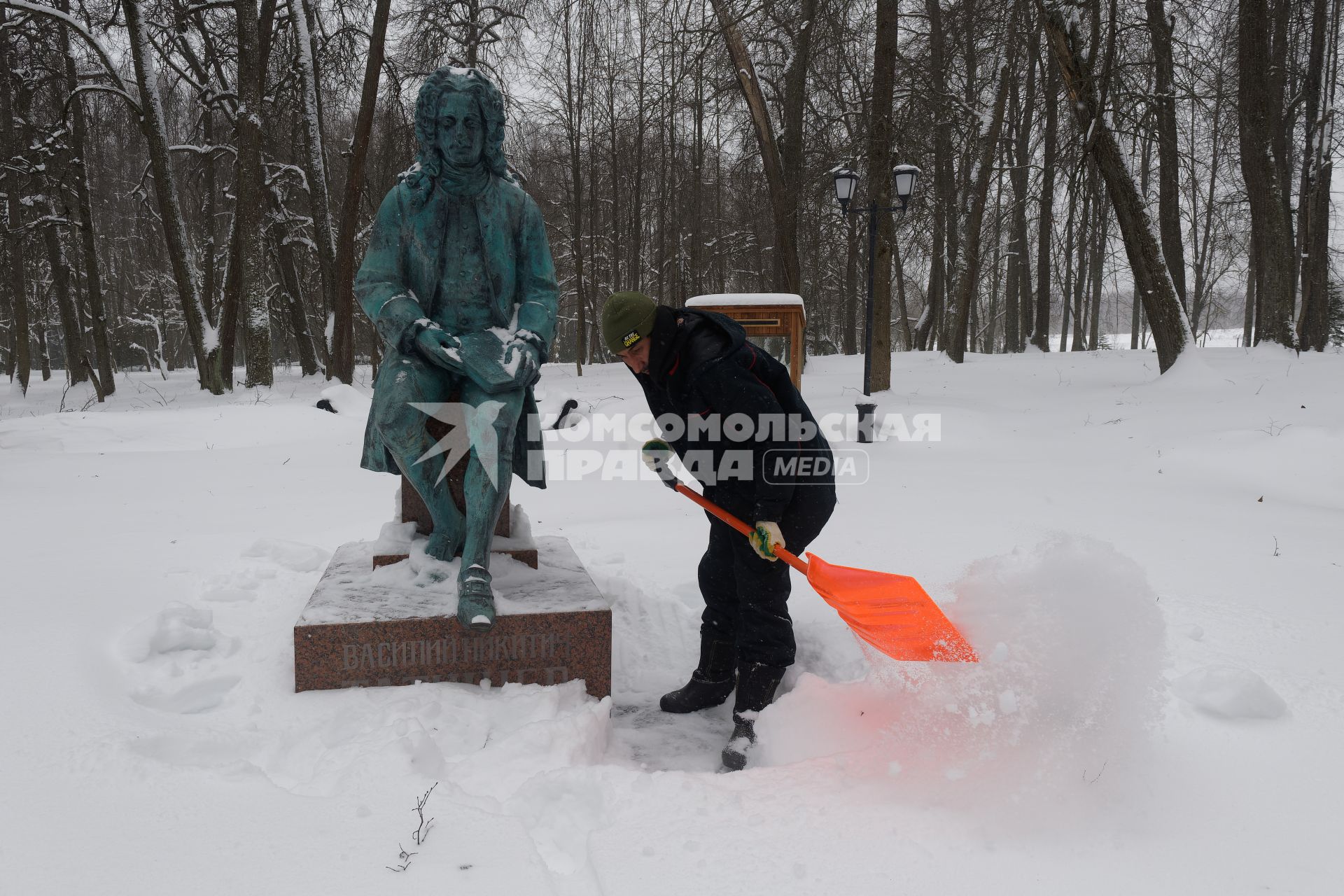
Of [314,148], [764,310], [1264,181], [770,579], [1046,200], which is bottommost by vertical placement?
[770,579]

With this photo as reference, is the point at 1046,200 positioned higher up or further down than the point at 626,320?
higher up

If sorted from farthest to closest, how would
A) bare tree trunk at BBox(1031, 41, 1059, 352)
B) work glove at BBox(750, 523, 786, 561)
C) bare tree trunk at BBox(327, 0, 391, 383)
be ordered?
bare tree trunk at BBox(1031, 41, 1059, 352) < bare tree trunk at BBox(327, 0, 391, 383) < work glove at BBox(750, 523, 786, 561)

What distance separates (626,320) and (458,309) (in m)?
0.82

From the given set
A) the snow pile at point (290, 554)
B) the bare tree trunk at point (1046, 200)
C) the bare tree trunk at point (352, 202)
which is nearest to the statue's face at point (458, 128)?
the snow pile at point (290, 554)

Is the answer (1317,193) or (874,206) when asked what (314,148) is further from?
(1317,193)

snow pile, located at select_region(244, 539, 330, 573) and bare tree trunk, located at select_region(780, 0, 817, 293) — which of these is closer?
snow pile, located at select_region(244, 539, 330, 573)

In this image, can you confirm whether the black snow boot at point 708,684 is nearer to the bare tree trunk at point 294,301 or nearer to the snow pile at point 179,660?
the snow pile at point 179,660

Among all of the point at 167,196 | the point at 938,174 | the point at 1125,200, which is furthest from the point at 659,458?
the point at 938,174

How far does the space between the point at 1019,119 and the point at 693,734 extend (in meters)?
18.0

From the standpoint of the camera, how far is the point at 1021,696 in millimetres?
2359

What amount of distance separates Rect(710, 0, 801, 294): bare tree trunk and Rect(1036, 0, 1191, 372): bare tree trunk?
228 cm

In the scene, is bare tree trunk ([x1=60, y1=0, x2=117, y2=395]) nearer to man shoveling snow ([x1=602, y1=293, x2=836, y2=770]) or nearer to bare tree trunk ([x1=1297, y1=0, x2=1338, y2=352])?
man shoveling snow ([x1=602, y1=293, x2=836, y2=770])

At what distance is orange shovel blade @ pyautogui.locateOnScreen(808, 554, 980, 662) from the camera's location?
252 centimetres

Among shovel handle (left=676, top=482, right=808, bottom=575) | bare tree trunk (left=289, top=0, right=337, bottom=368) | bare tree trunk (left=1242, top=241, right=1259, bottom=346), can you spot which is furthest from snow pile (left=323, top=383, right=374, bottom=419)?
bare tree trunk (left=1242, top=241, right=1259, bottom=346)
